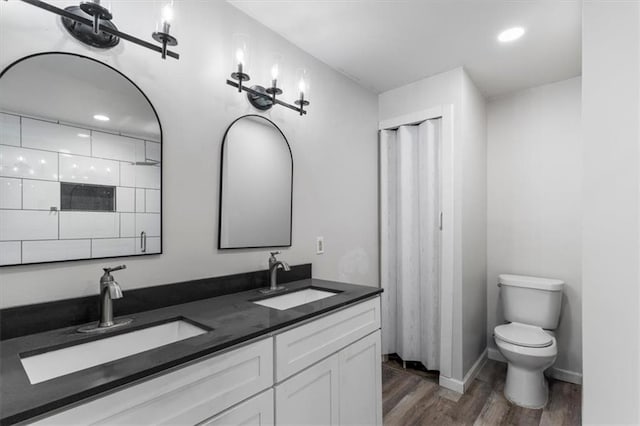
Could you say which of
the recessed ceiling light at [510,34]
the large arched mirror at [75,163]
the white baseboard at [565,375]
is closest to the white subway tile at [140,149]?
the large arched mirror at [75,163]

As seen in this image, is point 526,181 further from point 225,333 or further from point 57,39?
point 57,39

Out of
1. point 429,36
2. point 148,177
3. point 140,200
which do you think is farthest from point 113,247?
point 429,36

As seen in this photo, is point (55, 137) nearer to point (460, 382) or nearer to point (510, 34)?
point (510, 34)

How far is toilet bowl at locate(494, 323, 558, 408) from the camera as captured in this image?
2172 millimetres

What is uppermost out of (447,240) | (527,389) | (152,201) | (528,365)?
(152,201)

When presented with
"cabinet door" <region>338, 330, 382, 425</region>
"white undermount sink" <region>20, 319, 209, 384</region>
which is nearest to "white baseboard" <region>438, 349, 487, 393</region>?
"cabinet door" <region>338, 330, 382, 425</region>

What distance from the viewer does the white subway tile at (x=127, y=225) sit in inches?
51.0

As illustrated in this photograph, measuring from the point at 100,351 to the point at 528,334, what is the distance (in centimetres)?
257

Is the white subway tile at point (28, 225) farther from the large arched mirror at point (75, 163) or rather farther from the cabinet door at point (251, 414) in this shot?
the cabinet door at point (251, 414)

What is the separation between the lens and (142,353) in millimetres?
915

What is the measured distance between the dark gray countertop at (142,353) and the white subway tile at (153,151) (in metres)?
0.63

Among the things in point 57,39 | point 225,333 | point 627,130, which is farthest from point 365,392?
point 57,39

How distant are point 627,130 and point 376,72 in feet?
5.59

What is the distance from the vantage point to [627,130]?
109 centimetres
